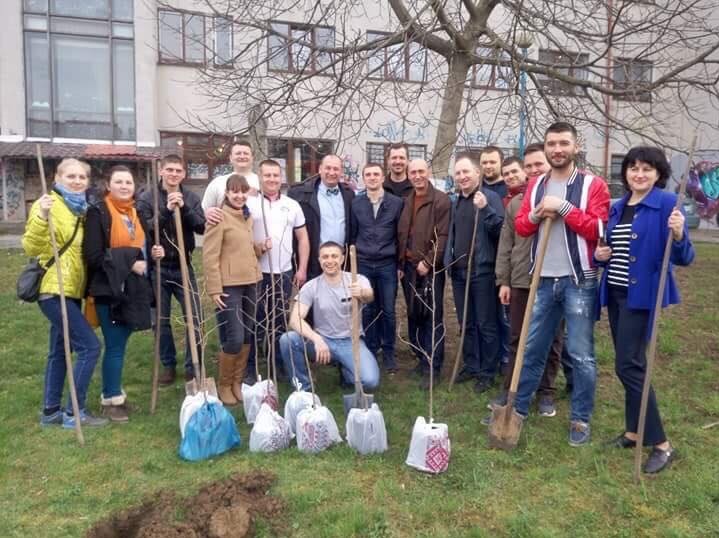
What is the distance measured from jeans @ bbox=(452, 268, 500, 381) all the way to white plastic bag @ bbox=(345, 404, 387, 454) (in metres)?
1.43

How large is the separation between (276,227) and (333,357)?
1.14 metres

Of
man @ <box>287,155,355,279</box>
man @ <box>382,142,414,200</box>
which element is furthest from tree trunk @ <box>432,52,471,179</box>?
man @ <box>287,155,355,279</box>

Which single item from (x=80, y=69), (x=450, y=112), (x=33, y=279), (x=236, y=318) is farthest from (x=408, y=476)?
(x=80, y=69)

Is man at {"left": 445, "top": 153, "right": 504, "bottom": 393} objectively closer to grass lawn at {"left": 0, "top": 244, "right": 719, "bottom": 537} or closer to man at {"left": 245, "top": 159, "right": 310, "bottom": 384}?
grass lawn at {"left": 0, "top": 244, "right": 719, "bottom": 537}

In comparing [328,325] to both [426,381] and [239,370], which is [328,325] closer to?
[239,370]

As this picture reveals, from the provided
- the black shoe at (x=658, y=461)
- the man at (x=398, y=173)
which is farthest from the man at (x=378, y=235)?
the black shoe at (x=658, y=461)

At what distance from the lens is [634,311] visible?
3355 mm

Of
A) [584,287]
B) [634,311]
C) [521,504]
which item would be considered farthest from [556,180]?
[521,504]

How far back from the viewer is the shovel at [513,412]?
12.0 feet

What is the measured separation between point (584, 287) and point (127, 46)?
18.9m

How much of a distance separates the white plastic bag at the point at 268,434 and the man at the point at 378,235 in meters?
1.51

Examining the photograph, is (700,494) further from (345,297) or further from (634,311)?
(345,297)

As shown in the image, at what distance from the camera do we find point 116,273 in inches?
161

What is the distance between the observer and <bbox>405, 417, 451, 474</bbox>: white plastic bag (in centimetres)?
346
